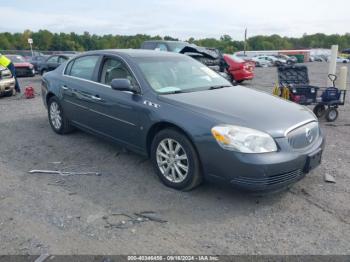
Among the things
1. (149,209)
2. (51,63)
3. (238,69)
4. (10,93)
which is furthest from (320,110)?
(51,63)

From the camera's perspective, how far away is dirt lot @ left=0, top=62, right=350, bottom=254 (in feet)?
9.18

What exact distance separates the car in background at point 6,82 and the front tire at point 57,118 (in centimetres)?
533

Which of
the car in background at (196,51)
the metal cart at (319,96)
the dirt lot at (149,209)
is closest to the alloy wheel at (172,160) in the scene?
the dirt lot at (149,209)

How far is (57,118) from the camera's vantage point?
5.94 m

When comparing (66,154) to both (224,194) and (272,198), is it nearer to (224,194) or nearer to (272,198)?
(224,194)

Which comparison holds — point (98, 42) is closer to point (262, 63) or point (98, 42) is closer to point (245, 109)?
point (262, 63)

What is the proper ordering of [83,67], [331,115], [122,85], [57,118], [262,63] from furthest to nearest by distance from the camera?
1. [262,63]
2. [331,115]
3. [57,118]
4. [83,67]
5. [122,85]

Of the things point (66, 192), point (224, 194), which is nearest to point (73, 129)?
point (66, 192)

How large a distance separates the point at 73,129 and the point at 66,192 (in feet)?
7.66

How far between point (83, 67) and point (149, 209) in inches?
115

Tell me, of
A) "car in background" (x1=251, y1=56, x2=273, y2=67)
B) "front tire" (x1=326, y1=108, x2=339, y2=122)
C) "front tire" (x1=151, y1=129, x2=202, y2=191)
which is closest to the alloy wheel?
"front tire" (x1=151, y1=129, x2=202, y2=191)

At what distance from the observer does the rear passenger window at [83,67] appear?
502cm

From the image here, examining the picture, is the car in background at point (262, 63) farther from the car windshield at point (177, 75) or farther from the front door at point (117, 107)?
the front door at point (117, 107)

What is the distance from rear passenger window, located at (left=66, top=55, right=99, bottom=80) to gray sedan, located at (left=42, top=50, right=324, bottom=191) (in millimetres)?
25
